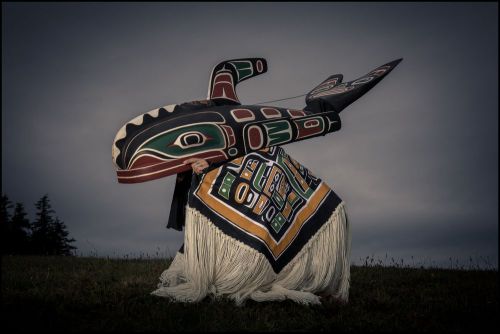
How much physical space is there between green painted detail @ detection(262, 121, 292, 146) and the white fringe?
1034 mm

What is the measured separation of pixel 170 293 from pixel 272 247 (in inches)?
40.4

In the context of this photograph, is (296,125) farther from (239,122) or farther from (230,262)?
(230,262)

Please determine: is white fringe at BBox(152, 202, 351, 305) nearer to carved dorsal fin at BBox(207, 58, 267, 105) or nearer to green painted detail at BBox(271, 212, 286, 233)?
green painted detail at BBox(271, 212, 286, 233)

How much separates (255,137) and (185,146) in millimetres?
704

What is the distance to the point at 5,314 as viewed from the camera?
3170 millimetres

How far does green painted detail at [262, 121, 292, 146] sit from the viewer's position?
423cm

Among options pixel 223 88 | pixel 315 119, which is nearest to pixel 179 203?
pixel 223 88

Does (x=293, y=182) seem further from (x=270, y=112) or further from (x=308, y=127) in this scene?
(x=270, y=112)

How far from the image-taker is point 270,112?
176 inches

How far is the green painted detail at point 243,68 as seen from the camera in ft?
15.9

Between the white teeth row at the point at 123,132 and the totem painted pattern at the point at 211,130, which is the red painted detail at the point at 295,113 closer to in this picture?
the totem painted pattern at the point at 211,130

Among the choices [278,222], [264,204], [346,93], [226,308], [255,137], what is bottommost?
[226,308]

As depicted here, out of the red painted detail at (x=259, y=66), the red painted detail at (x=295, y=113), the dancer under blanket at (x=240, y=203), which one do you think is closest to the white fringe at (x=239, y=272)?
the dancer under blanket at (x=240, y=203)

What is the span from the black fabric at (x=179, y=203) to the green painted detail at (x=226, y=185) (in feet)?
1.97
